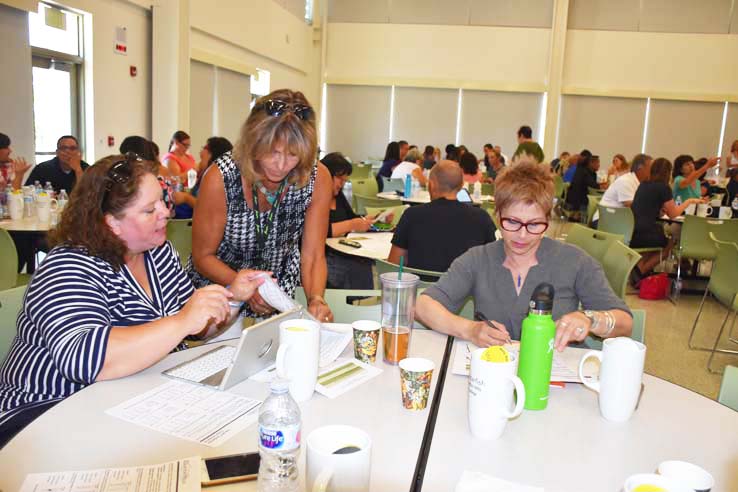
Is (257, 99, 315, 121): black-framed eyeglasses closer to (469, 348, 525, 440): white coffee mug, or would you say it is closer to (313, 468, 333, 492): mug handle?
(469, 348, 525, 440): white coffee mug

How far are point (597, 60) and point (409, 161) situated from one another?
5911 mm

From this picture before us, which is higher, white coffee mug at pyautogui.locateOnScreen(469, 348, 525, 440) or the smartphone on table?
white coffee mug at pyautogui.locateOnScreen(469, 348, 525, 440)

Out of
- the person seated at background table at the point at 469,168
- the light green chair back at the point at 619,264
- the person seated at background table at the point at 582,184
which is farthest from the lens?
the person seated at background table at the point at 582,184

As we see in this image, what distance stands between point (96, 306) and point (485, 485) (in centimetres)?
101

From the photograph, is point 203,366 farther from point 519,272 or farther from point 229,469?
point 519,272

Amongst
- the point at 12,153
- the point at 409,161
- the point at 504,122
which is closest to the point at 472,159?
the point at 409,161

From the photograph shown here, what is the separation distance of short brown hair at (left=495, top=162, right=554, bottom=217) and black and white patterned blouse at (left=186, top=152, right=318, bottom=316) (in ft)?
2.38

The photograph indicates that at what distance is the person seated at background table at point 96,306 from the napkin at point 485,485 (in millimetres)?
729

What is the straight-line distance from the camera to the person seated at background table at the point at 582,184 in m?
10.1

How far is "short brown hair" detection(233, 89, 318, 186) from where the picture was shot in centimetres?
208

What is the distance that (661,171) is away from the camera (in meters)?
5.86

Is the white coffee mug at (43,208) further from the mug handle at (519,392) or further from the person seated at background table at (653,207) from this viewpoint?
the person seated at background table at (653,207)

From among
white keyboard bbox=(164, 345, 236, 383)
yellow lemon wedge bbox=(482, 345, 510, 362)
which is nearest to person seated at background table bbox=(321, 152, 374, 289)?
white keyboard bbox=(164, 345, 236, 383)

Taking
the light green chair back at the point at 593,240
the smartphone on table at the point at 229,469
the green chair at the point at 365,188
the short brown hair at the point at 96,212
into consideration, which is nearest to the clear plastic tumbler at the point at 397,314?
the smartphone on table at the point at 229,469
